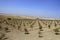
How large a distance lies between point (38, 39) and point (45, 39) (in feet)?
2.89

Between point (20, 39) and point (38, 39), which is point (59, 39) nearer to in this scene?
point (38, 39)

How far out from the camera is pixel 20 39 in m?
19.1

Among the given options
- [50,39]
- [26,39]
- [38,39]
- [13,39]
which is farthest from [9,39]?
[50,39]

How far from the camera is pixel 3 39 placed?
62.9 feet

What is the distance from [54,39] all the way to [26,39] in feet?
11.3

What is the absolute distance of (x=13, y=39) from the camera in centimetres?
1916

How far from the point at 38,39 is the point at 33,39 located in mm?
610

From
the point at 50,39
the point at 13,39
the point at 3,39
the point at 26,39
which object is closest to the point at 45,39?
the point at 50,39

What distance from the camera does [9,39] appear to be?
63.5 ft

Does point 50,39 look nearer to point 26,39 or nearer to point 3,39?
point 26,39

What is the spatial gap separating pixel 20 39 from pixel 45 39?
313cm

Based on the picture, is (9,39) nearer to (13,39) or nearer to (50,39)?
(13,39)

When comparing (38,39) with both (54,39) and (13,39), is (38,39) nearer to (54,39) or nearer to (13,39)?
(54,39)

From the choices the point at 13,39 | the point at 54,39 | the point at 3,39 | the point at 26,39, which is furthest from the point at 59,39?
the point at 3,39
